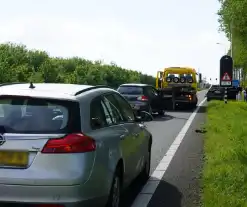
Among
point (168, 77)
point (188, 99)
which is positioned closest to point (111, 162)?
point (188, 99)

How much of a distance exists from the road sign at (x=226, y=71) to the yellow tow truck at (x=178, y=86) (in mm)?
1924

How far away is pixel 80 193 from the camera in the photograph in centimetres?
490

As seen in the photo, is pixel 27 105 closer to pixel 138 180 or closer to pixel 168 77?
pixel 138 180

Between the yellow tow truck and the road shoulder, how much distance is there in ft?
57.9

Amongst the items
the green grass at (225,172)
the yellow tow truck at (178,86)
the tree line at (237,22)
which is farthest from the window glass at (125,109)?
the tree line at (237,22)

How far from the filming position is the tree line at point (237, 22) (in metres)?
38.6

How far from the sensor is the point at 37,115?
16.9 ft

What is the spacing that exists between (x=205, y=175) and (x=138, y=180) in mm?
1075

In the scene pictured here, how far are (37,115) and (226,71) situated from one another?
2564 cm

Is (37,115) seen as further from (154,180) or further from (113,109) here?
(154,180)

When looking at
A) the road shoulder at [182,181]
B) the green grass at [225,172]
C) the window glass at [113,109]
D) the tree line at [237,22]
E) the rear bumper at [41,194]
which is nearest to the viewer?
the rear bumper at [41,194]

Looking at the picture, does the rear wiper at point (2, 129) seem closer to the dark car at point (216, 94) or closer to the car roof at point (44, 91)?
the car roof at point (44, 91)

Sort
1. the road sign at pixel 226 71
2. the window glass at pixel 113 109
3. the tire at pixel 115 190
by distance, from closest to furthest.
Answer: the tire at pixel 115 190
the window glass at pixel 113 109
the road sign at pixel 226 71

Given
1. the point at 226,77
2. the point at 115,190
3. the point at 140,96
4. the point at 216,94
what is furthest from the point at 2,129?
the point at 216,94
